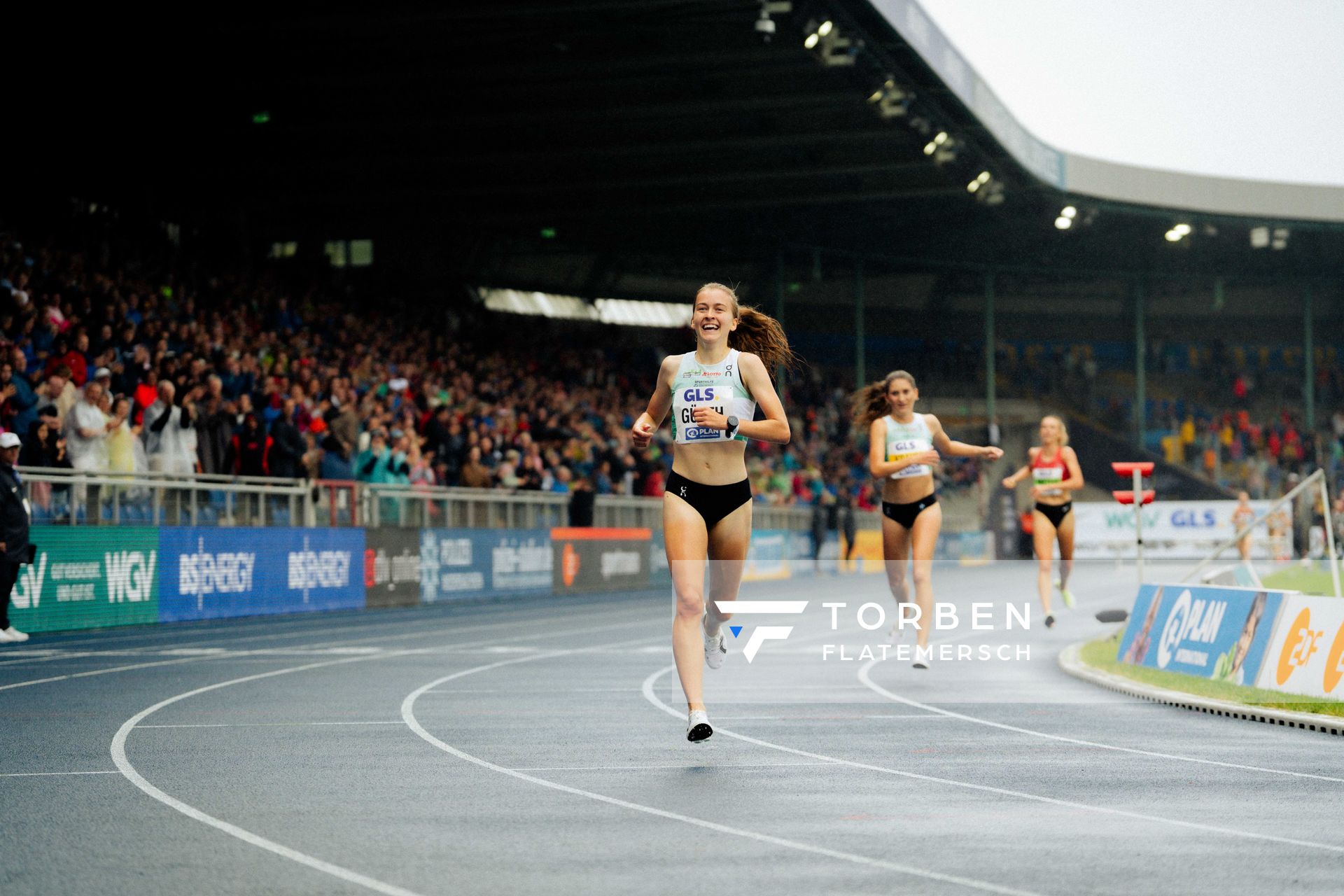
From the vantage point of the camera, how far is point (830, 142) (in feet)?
127

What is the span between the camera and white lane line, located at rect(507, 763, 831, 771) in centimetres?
861

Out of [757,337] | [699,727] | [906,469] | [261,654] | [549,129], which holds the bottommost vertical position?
[261,654]

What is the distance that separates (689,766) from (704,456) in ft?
5.47

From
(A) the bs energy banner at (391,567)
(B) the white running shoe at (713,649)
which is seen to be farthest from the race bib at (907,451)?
(A) the bs energy banner at (391,567)

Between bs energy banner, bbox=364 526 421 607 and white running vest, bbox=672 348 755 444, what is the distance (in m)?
17.0

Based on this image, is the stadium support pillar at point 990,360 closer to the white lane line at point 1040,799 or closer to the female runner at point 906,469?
the female runner at point 906,469

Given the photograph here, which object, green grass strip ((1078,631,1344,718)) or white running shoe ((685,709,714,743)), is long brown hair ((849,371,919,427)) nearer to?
green grass strip ((1078,631,1344,718))

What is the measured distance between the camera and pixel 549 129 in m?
36.5

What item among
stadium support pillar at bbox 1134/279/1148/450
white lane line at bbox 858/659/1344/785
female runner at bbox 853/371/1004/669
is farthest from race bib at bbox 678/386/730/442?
stadium support pillar at bbox 1134/279/1148/450

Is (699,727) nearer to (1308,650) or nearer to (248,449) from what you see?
(1308,650)

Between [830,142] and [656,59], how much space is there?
28.3 feet

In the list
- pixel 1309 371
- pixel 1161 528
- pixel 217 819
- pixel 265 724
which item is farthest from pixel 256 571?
pixel 1309 371

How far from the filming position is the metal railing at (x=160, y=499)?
18.9 m

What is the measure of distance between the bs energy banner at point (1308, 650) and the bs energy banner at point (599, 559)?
20379 mm
